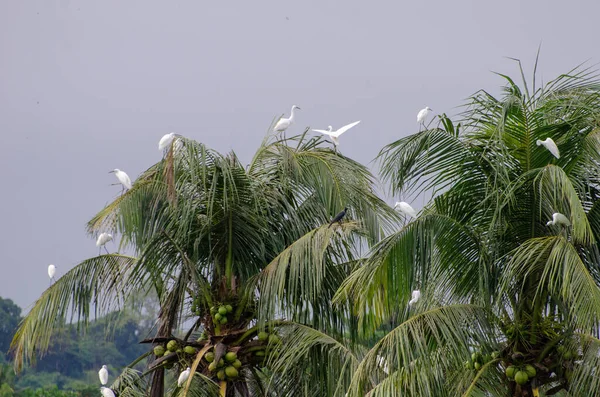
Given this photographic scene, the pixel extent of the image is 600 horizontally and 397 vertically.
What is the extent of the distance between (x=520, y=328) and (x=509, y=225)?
98cm

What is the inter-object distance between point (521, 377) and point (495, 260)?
949 mm

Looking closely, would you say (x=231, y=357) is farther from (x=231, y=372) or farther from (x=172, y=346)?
(x=172, y=346)

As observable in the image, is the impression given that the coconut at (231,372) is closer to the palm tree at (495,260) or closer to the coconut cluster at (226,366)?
the coconut cluster at (226,366)

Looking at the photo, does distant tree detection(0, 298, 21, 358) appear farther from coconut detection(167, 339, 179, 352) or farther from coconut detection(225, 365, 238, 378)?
coconut detection(225, 365, 238, 378)

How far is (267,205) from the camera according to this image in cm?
1115

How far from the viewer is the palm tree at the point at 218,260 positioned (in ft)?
34.4

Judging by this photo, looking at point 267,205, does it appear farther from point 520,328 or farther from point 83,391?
point 83,391

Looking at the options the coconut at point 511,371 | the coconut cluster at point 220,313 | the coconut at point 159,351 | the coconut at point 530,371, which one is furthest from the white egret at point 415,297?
the coconut at point 159,351

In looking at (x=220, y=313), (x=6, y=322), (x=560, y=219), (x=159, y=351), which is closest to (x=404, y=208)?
(x=220, y=313)

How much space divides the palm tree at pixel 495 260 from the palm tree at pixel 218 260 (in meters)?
1.25

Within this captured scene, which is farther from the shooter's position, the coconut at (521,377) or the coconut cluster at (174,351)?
the coconut cluster at (174,351)

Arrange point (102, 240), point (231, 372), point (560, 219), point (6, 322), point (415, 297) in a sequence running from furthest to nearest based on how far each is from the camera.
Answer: point (6, 322) < point (102, 240) < point (231, 372) < point (415, 297) < point (560, 219)

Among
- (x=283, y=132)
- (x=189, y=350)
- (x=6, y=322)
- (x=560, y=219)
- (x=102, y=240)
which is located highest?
(x=283, y=132)

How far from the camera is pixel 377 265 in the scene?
27.6ft
